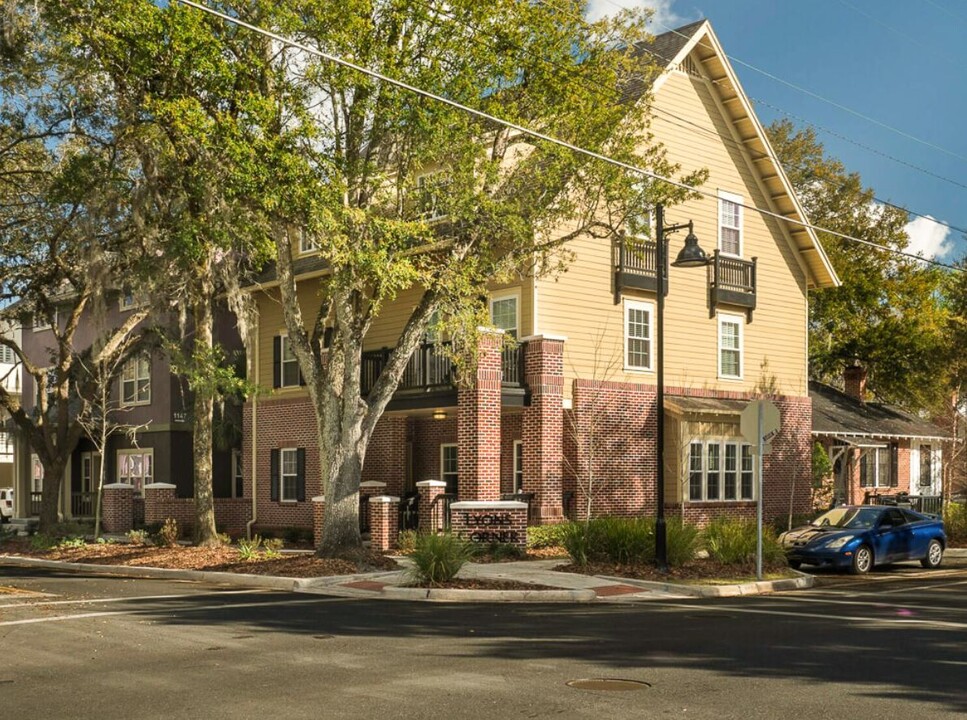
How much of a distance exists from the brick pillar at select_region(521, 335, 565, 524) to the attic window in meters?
9.36

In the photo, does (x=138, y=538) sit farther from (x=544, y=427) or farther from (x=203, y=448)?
(x=544, y=427)

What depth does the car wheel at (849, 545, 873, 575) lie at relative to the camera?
23.2 m

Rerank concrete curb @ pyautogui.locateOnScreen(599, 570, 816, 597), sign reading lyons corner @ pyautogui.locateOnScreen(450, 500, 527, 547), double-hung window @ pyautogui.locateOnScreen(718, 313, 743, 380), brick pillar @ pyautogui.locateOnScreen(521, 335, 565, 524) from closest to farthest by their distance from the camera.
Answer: concrete curb @ pyautogui.locateOnScreen(599, 570, 816, 597) < sign reading lyons corner @ pyautogui.locateOnScreen(450, 500, 527, 547) < brick pillar @ pyautogui.locateOnScreen(521, 335, 565, 524) < double-hung window @ pyautogui.locateOnScreen(718, 313, 743, 380)

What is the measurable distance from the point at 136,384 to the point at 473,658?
29.0 metres

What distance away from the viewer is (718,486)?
31.7 m

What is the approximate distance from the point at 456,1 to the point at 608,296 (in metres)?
11.2

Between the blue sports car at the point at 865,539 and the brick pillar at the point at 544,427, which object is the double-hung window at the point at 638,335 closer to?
the brick pillar at the point at 544,427

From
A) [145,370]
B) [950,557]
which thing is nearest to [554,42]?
[950,557]

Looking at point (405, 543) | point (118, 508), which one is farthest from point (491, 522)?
point (118, 508)

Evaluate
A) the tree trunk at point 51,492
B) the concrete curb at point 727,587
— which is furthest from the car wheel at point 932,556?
the tree trunk at point 51,492

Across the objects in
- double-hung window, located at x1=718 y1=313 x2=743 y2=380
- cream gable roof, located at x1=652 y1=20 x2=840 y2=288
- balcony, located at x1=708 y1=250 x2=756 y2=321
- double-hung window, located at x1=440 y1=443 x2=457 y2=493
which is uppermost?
cream gable roof, located at x1=652 y1=20 x2=840 y2=288

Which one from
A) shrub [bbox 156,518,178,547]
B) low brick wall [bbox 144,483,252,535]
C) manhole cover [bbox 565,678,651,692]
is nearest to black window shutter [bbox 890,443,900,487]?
low brick wall [bbox 144,483,252,535]

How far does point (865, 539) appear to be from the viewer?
922 inches

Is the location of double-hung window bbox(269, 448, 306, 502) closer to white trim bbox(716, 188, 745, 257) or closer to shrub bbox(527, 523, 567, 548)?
shrub bbox(527, 523, 567, 548)
